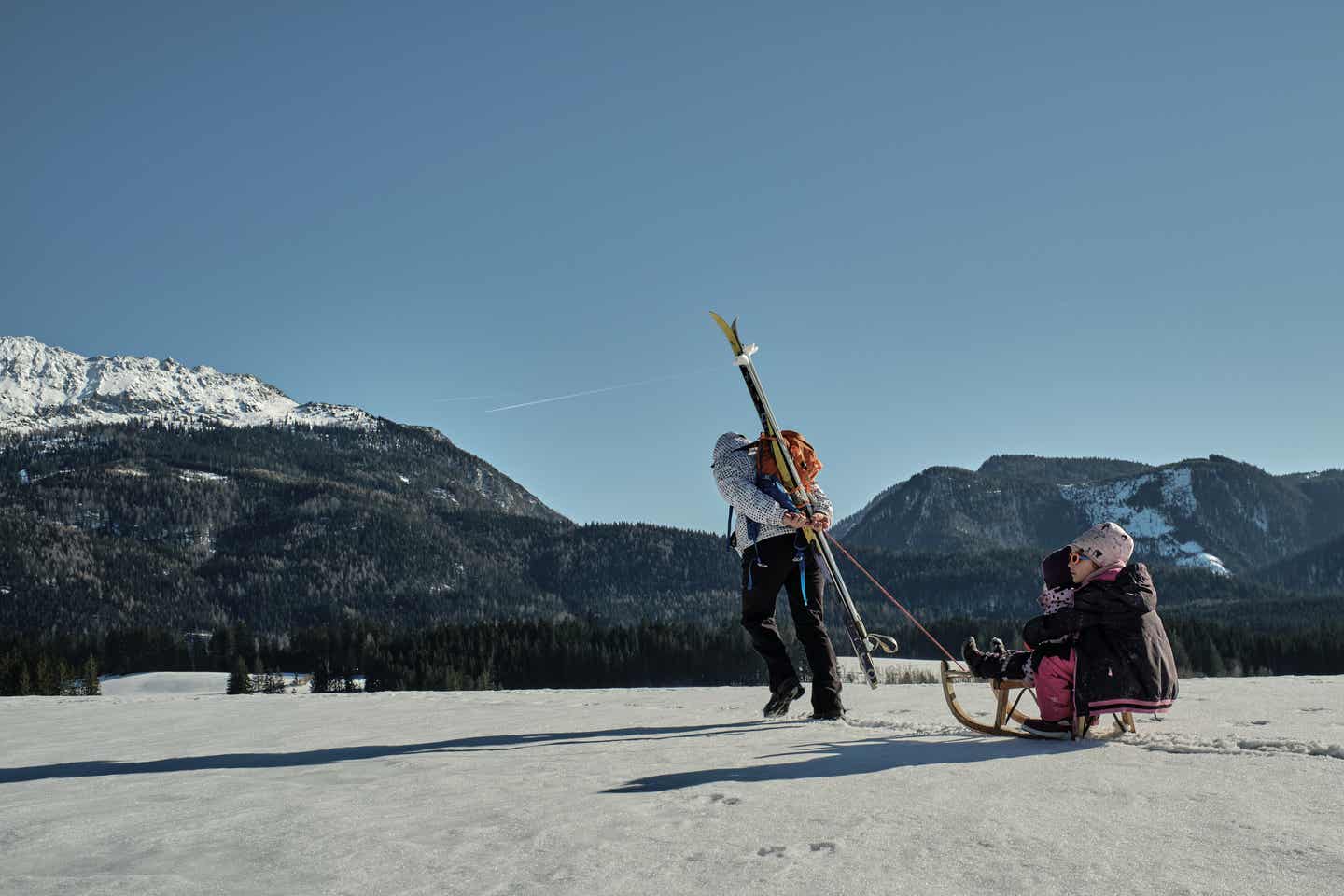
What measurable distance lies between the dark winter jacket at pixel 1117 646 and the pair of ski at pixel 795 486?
8.10ft

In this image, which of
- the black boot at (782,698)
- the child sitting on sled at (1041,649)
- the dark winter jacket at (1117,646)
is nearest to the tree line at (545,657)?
the black boot at (782,698)

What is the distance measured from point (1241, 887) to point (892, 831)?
122 centimetres

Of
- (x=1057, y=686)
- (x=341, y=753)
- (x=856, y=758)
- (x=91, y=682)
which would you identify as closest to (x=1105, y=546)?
(x=1057, y=686)

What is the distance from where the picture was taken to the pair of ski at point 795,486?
8.95m

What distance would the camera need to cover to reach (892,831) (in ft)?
12.3

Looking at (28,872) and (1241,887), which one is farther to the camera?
(28,872)

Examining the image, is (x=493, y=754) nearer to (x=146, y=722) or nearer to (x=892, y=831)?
(x=892, y=831)

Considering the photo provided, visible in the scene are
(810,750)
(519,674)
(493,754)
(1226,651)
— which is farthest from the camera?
(519,674)

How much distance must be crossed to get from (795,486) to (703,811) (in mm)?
4994

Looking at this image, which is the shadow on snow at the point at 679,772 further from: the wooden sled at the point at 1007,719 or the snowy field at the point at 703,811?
the wooden sled at the point at 1007,719

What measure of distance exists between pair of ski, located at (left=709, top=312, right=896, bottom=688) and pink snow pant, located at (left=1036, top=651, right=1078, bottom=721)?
2080 millimetres

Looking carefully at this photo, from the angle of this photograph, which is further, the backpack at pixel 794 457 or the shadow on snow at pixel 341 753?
the backpack at pixel 794 457

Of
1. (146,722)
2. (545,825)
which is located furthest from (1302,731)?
(146,722)

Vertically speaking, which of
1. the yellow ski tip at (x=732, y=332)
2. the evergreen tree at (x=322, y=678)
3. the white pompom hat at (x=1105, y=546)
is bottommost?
the evergreen tree at (x=322, y=678)
